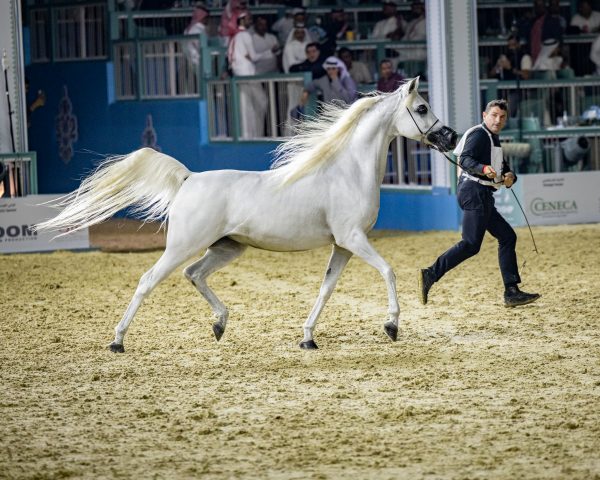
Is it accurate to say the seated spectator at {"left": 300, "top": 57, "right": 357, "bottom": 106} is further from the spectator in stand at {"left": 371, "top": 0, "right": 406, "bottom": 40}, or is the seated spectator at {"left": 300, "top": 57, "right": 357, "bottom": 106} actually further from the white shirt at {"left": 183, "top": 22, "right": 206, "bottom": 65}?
the white shirt at {"left": 183, "top": 22, "right": 206, "bottom": 65}

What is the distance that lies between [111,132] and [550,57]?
806cm

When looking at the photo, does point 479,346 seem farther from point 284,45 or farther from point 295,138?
point 284,45

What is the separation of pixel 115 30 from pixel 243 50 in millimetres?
2977

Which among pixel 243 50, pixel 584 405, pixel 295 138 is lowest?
pixel 584 405

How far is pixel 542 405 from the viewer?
7.36 meters

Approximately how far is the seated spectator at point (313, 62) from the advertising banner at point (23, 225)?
16.5 ft

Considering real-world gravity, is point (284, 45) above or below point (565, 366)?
above

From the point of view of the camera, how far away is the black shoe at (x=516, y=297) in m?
11.0

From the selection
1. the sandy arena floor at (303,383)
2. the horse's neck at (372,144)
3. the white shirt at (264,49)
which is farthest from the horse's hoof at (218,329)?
the white shirt at (264,49)

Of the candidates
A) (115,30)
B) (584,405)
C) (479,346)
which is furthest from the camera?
(115,30)

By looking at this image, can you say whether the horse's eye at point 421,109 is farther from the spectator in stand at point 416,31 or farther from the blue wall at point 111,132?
the spectator in stand at point 416,31

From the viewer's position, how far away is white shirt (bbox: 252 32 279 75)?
70.9 feet

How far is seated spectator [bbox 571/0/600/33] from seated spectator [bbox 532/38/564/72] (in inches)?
50.8

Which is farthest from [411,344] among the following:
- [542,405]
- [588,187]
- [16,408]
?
[588,187]
